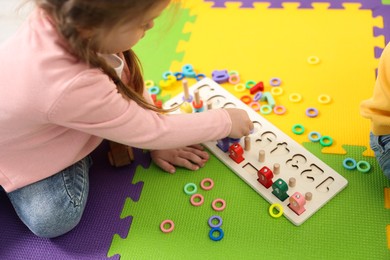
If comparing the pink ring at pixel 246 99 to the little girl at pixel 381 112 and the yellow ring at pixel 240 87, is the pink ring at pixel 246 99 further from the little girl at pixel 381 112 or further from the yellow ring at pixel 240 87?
the little girl at pixel 381 112

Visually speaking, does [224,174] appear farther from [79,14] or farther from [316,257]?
[79,14]

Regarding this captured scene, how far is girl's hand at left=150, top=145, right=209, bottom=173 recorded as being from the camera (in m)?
1.04

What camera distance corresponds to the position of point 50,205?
3.03 ft

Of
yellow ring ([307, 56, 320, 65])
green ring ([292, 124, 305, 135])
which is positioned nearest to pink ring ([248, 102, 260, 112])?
green ring ([292, 124, 305, 135])

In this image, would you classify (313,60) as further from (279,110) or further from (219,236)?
(219,236)

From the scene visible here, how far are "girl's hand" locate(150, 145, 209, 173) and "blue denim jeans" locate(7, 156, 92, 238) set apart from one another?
0.21 m

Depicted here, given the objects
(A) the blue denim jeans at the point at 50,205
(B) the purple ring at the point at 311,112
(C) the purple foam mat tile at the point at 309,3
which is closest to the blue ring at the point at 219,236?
(A) the blue denim jeans at the point at 50,205

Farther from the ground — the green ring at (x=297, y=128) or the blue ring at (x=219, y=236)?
the green ring at (x=297, y=128)

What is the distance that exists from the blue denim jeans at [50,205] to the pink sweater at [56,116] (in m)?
0.03

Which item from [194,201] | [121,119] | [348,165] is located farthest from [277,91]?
[121,119]

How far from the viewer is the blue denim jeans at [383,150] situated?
891 mm

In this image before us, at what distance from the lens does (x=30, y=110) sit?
0.74 m

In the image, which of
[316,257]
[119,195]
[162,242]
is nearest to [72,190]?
[119,195]

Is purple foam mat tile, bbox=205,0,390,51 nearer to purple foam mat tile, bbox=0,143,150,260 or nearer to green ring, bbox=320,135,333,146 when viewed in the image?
green ring, bbox=320,135,333,146
